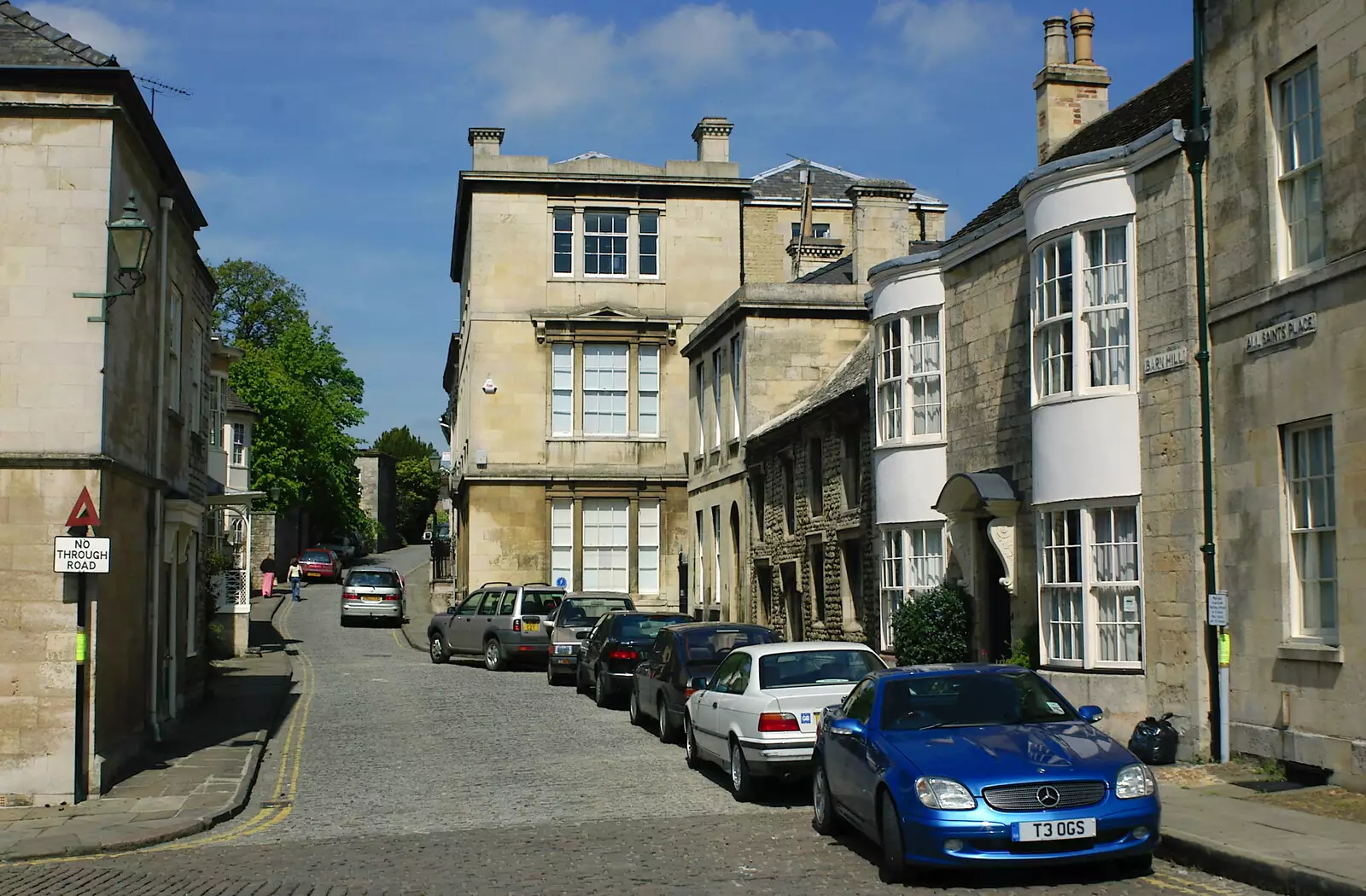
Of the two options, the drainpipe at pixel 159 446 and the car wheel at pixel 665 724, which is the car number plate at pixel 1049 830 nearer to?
the car wheel at pixel 665 724

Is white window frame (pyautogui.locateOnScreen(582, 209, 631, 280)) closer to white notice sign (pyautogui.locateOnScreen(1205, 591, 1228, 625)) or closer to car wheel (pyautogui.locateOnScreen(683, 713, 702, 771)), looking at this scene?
car wheel (pyautogui.locateOnScreen(683, 713, 702, 771))

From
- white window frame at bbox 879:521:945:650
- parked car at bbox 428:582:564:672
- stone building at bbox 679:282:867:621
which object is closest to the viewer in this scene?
white window frame at bbox 879:521:945:650

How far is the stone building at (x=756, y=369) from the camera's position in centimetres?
3281

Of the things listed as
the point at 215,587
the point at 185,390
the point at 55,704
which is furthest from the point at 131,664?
the point at 215,587

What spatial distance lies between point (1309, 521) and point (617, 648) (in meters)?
11.8

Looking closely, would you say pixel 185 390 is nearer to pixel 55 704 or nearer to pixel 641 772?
pixel 55 704

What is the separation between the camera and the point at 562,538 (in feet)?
139

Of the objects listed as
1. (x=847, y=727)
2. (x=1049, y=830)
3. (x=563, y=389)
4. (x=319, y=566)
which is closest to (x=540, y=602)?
(x=563, y=389)

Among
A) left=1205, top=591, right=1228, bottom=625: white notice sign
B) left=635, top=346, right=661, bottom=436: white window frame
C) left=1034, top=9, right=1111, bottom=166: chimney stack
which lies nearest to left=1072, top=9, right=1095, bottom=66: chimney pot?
left=1034, top=9, right=1111, bottom=166: chimney stack

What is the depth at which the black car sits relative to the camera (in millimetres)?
22516

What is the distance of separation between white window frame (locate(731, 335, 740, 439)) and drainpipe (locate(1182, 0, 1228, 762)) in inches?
755

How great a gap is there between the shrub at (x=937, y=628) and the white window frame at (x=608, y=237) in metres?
23.8

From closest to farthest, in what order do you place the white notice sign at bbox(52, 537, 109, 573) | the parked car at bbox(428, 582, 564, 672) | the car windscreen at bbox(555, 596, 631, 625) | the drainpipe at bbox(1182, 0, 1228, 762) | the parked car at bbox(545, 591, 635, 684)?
the white notice sign at bbox(52, 537, 109, 573) → the drainpipe at bbox(1182, 0, 1228, 762) → the parked car at bbox(545, 591, 635, 684) → the car windscreen at bbox(555, 596, 631, 625) → the parked car at bbox(428, 582, 564, 672)

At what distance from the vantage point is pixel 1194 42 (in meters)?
15.3
